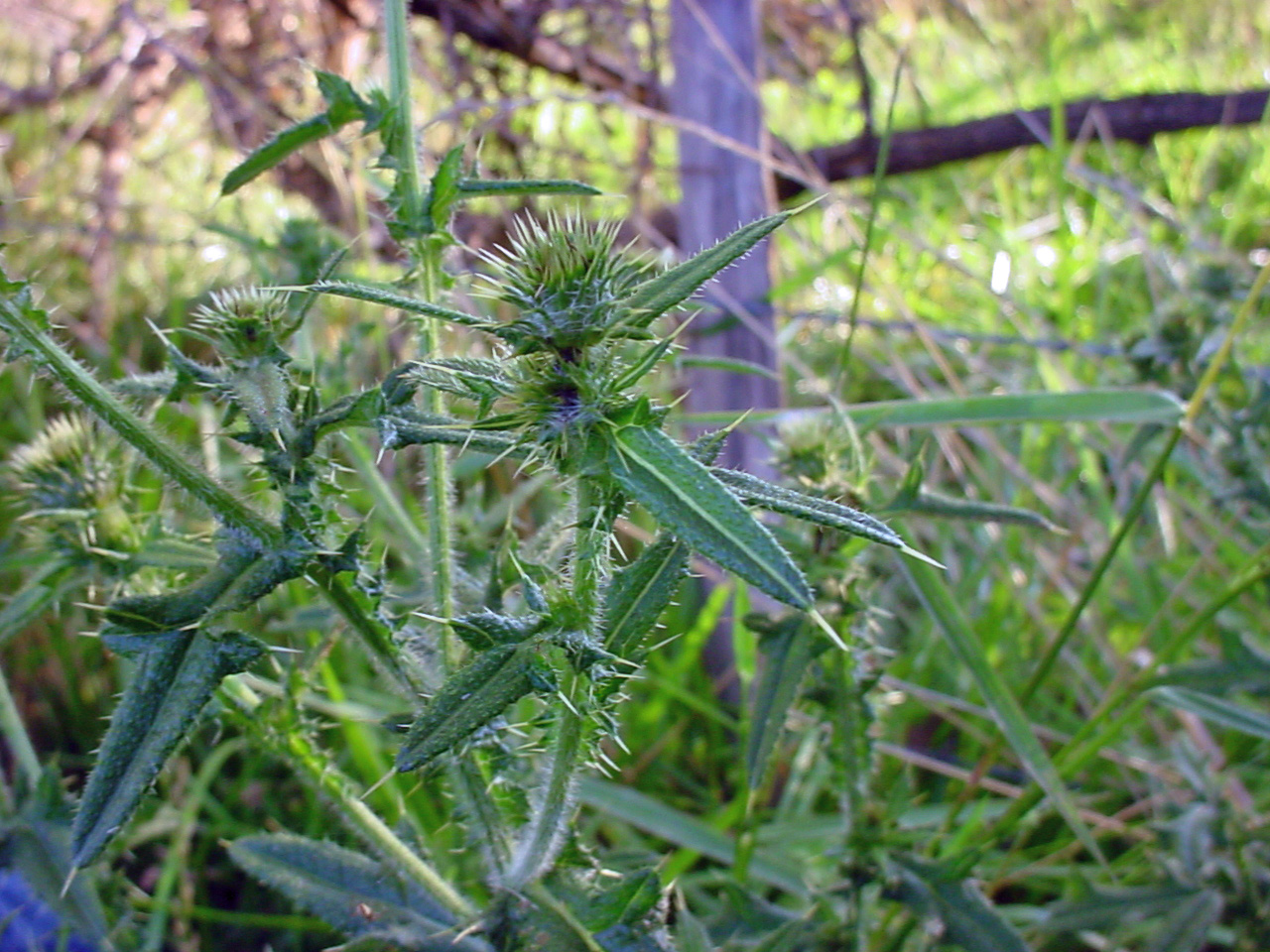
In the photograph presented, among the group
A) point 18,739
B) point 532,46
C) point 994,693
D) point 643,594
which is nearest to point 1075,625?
point 994,693

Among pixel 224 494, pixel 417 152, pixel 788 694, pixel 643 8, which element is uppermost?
pixel 643 8

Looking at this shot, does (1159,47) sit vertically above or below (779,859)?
above

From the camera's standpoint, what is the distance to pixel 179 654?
1000 millimetres

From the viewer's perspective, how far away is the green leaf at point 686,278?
0.83 metres

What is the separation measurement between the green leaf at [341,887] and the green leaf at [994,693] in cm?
88

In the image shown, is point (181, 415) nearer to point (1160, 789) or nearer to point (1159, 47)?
point (1160, 789)

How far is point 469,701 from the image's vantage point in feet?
2.93

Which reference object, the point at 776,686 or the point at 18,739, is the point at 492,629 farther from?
the point at 18,739

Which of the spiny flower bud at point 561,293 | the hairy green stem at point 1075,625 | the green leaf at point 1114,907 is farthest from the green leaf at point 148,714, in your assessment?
the green leaf at point 1114,907

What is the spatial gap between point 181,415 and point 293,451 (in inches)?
83.0

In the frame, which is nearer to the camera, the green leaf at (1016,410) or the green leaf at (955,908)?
the green leaf at (955,908)

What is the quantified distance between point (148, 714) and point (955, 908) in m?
1.08

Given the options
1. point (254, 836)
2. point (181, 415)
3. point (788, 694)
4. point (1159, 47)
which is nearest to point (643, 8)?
point (181, 415)

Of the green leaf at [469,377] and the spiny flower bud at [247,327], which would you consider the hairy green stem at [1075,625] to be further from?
the spiny flower bud at [247,327]
